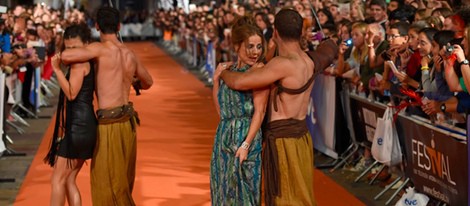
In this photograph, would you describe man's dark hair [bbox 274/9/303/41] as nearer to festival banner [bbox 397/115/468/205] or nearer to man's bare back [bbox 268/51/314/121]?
man's bare back [bbox 268/51/314/121]

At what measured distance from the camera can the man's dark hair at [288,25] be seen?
292 inches

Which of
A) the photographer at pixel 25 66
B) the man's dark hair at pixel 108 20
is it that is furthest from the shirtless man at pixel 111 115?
the photographer at pixel 25 66

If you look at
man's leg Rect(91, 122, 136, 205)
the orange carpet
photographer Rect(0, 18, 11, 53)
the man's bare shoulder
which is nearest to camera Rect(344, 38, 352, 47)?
the orange carpet

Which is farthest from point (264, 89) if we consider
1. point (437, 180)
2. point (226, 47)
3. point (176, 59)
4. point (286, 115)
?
point (176, 59)

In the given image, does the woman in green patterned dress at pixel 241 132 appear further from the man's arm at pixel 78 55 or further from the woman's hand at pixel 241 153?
the man's arm at pixel 78 55

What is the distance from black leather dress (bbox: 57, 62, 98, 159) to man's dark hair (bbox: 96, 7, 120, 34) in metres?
0.31

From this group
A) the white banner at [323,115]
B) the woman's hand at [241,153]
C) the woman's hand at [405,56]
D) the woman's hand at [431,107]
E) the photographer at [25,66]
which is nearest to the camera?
the woman's hand at [241,153]

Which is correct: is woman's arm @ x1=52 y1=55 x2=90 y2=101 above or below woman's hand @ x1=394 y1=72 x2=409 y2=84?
above

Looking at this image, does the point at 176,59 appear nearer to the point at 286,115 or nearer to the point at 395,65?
the point at 395,65

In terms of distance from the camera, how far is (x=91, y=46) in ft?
27.4

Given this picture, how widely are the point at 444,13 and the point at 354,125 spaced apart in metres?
1.89

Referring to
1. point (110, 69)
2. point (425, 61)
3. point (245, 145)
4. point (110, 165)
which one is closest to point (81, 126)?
point (110, 165)

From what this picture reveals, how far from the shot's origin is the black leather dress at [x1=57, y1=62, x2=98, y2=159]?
8.41 m

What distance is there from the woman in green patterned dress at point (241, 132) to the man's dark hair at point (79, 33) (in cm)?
128
